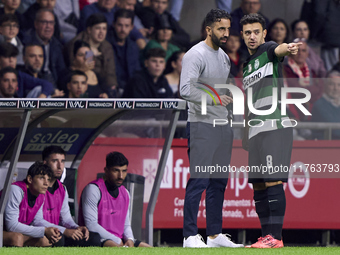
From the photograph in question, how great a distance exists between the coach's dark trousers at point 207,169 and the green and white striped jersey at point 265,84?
341 millimetres

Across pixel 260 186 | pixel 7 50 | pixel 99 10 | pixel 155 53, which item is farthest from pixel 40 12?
pixel 260 186

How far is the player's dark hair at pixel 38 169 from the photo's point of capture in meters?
6.20

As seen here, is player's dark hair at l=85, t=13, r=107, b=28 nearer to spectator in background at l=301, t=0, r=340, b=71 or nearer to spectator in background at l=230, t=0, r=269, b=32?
spectator in background at l=230, t=0, r=269, b=32

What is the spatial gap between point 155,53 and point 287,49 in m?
5.28

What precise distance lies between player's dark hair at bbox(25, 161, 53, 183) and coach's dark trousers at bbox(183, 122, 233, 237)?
1.61 metres

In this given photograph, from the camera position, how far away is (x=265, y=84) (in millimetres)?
5094

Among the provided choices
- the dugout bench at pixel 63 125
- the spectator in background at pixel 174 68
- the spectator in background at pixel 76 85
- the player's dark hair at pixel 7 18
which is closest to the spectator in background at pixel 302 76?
the spectator in background at pixel 174 68

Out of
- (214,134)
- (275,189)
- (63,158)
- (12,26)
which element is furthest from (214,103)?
(12,26)

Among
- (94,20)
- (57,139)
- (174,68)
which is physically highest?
(94,20)

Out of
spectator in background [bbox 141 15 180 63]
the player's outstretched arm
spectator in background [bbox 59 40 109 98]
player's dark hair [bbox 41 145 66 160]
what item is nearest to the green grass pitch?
the player's outstretched arm

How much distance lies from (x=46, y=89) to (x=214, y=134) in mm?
4455

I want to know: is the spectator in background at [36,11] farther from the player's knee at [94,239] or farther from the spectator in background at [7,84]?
the player's knee at [94,239]

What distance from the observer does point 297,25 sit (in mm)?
10812

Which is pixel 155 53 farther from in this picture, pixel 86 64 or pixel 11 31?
pixel 11 31
